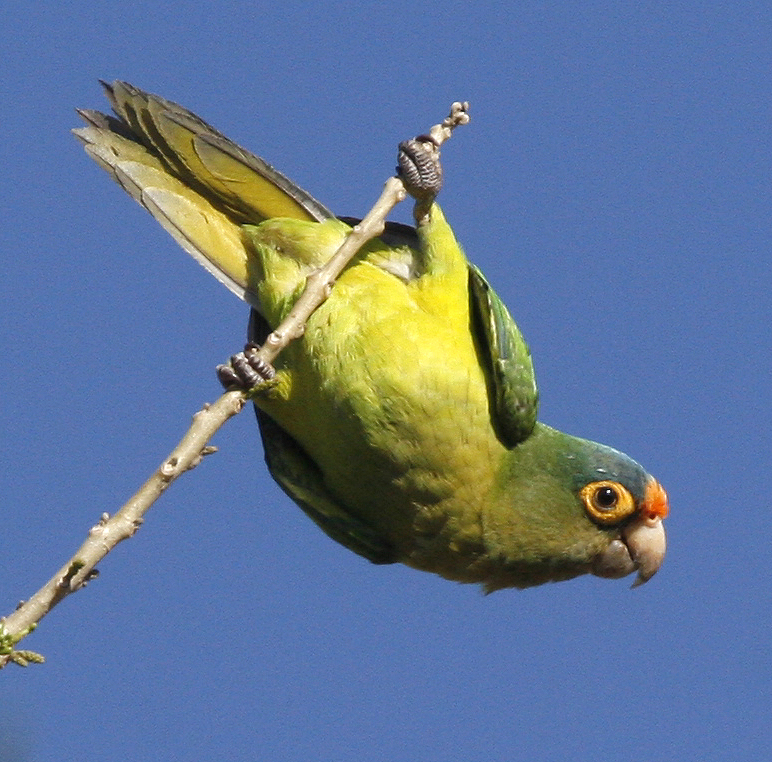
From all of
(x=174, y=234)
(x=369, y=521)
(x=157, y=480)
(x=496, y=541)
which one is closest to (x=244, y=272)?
(x=174, y=234)

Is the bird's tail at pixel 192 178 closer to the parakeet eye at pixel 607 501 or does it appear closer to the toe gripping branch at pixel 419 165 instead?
the toe gripping branch at pixel 419 165

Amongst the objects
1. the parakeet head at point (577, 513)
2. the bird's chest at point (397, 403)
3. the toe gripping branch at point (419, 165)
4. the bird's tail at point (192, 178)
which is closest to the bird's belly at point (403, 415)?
the bird's chest at point (397, 403)

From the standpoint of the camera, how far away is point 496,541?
6.00 metres

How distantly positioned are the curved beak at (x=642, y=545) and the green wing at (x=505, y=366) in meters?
0.74

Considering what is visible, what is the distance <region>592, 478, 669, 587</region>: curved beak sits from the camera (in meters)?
6.20

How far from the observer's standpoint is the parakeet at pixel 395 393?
581 centimetres

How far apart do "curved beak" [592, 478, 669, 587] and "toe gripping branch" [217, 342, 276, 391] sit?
81.7 inches

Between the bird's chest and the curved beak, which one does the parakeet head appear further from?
the bird's chest

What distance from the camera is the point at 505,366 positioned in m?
5.91

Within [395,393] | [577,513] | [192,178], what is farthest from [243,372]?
[577,513]

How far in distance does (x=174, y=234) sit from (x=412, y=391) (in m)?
1.80

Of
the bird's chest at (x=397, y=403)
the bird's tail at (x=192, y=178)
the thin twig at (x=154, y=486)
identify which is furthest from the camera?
the bird's tail at (x=192, y=178)

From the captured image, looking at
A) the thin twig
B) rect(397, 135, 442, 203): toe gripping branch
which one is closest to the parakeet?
rect(397, 135, 442, 203): toe gripping branch

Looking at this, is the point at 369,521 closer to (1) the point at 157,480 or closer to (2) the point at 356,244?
(2) the point at 356,244
